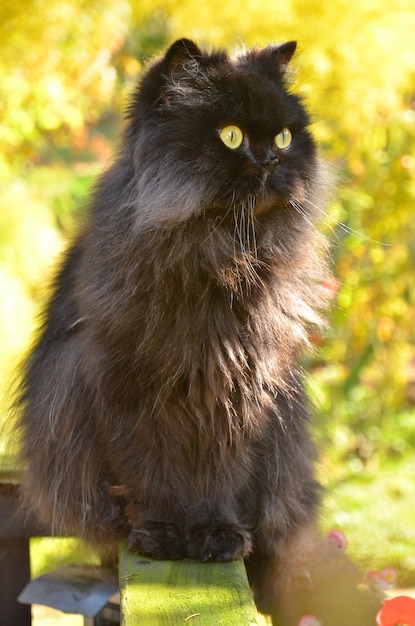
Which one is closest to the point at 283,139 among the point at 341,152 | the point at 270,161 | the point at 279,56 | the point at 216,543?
the point at 270,161

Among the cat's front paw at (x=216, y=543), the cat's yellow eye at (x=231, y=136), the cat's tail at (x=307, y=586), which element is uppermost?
the cat's yellow eye at (x=231, y=136)

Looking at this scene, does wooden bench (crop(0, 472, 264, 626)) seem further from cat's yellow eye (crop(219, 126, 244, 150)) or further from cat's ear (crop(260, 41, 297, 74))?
cat's ear (crop(260, 41, 297, 74))

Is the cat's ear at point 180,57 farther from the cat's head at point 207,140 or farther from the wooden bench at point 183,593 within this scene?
the wooden bench at point 183,593

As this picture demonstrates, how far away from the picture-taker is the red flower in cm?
168

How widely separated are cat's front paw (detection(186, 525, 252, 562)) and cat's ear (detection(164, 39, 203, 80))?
1026mm

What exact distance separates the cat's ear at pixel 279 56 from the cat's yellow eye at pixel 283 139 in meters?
0.18

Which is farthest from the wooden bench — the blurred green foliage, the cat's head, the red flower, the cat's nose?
the blurred green foliage

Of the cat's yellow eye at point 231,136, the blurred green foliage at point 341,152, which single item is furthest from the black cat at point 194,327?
the blurred green foliage at point 341,152

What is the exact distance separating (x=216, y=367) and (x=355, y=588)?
0.75 m

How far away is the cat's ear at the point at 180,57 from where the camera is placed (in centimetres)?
172

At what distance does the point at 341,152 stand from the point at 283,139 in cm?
265

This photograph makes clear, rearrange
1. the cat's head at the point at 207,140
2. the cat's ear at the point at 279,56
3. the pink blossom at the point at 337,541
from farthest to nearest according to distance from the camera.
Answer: the pink blossom at the point at 337,541
the cat's ear at the point at 279,56
the cat's head at the point at 207,140

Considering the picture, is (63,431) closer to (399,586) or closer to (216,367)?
(216,367)

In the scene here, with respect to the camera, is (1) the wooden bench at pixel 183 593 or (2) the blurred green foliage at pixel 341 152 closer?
(1) the wooden bench at pixel 183 593
